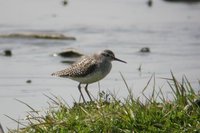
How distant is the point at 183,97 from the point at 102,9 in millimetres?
15491

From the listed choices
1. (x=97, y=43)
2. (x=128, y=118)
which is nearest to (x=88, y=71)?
(x=128, y=118)

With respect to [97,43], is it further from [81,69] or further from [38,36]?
[81,69]

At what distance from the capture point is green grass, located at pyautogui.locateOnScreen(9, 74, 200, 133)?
839 cm

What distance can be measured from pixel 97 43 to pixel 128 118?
36.2 ft

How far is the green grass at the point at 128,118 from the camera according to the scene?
839cm

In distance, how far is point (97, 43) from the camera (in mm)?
19438

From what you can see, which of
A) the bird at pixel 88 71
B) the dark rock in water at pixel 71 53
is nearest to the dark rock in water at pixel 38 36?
the dark rock in water at pixel 71 53

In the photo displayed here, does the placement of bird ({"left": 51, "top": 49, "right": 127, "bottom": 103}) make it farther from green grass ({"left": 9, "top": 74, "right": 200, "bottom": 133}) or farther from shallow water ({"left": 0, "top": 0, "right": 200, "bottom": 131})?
green grass ({"left": 9, "top": 74, "right": 200, "bottom": 133})

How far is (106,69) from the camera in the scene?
12227 mm

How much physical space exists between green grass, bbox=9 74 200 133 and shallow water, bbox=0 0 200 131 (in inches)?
86.8

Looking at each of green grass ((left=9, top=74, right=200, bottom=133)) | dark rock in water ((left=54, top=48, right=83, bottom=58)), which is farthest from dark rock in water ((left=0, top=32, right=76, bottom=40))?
green grass ((left=9, top=74, right=200, bottom=133))

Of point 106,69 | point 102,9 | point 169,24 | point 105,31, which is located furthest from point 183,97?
point 102,9

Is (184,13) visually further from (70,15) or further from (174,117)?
(174,117)

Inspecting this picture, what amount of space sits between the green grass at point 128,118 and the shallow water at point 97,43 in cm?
220
